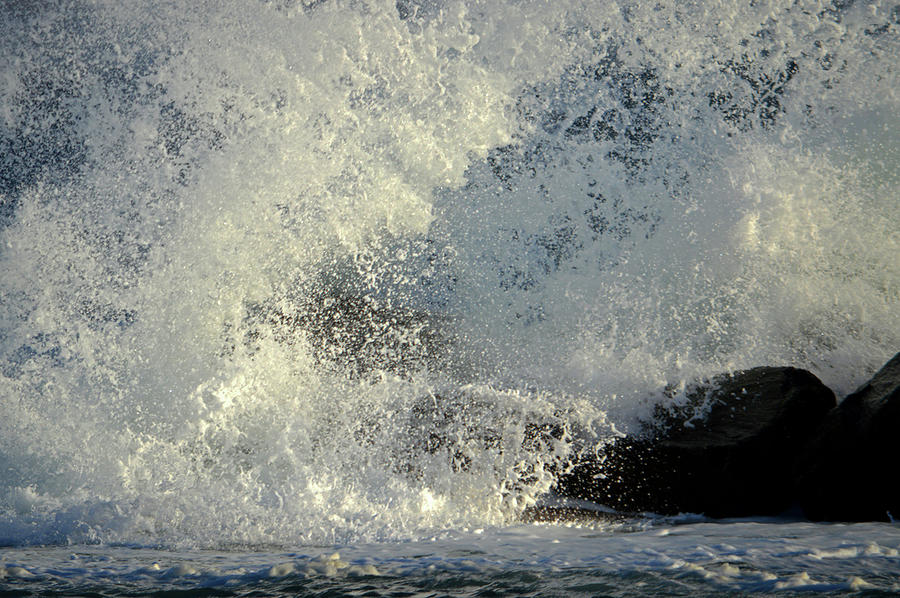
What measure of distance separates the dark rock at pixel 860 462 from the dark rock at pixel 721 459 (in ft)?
0.45

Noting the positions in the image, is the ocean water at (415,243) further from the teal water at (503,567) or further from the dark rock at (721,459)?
the teal water at (503,567)

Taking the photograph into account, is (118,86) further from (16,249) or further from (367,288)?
(367,288)

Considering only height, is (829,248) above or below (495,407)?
above

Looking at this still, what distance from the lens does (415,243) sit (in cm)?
521

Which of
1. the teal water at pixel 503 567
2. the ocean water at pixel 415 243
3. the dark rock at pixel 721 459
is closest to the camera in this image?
the teal water at pixel 503 567

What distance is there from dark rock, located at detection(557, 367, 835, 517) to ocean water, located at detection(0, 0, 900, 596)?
0.17m

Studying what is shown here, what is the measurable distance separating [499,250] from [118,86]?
11.3ft

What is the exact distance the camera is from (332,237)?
4918 mm

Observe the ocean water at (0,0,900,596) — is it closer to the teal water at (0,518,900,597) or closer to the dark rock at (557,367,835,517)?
the dark rock at (557,367,835,517)

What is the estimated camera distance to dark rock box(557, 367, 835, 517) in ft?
10.8

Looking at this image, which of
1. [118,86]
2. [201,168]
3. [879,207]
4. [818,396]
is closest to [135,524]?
[201,168]

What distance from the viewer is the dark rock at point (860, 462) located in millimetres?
3064

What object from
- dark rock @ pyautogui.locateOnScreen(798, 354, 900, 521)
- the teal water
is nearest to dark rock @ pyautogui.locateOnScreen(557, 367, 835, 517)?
dark rock @ pyautogui.locateOnScreen(798, 354, 900, 521)

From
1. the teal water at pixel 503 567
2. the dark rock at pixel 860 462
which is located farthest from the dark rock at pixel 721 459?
the teal water at pixel 503 567
